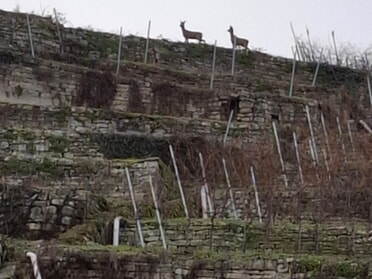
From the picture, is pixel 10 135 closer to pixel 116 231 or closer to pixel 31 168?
pixel 31 168

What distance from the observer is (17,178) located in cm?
1152

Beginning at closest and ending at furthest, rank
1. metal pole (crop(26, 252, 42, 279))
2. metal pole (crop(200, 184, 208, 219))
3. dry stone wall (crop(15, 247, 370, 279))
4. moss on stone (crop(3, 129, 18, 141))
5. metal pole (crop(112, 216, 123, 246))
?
metal pole (crop(26, 252, 42, 279)) → dry stone wall (crop(15, 247, 370, 279)) → metal pole (crop(112, 216, 123, 246)) → metal pole (crop(200, 184, 208, 219)) → moss on stone (crop(3, 129, 18, 141))

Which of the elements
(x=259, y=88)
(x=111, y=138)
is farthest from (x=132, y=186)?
(x=259, y=88)

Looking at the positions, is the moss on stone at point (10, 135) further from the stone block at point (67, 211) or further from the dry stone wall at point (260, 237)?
the dry stone wall at point (260, 237)

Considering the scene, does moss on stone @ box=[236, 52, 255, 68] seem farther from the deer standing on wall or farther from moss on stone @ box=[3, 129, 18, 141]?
moss on stone @ box=[3, 129, 18, 141]

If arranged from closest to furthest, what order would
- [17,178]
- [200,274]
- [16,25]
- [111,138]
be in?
[200,274] < [17,178] < [111,138] < [16,25]

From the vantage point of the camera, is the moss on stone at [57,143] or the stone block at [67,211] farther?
the moss on stone at [57,143]

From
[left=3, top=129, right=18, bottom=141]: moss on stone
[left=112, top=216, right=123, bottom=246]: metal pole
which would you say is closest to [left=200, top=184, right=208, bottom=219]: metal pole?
[left=112, top=216, right=123, bottom=246]: metal pole

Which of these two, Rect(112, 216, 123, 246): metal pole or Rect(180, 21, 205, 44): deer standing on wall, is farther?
Rect(180, 21, 205, 44): deer standing on wall

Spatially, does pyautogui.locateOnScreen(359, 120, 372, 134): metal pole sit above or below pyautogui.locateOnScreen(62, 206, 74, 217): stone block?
above

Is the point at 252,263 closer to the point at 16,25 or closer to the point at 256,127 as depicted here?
the point at 256,127

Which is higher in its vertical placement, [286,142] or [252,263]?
[286,142]

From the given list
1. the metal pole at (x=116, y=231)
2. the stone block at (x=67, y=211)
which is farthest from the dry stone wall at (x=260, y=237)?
the stone block at (x=67, y=211)

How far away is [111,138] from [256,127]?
2.89 m
